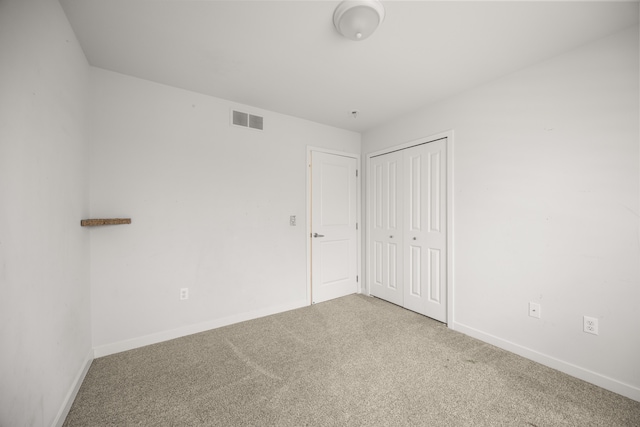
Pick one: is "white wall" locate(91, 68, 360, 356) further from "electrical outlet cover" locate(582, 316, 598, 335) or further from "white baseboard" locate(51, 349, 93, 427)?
"electrical outlet cover" locate(582, 316, 598, 335)

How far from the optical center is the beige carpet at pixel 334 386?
4.91 ft

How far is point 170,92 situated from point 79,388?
8.21ft

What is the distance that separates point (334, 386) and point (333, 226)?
2101 millimetres

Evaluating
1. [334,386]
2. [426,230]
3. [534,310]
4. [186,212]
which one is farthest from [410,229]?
[186,212]

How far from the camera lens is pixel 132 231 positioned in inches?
89.3

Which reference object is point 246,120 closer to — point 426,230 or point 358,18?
point 358,18

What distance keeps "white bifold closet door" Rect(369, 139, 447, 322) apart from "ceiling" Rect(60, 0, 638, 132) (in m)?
0.84

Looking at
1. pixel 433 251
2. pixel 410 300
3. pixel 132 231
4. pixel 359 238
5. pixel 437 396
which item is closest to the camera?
pixel 437 396

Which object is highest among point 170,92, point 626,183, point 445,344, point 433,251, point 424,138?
point 170,92

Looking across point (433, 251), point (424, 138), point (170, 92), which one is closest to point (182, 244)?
point (170, 92)

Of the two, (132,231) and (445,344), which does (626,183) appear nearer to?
(445,344)

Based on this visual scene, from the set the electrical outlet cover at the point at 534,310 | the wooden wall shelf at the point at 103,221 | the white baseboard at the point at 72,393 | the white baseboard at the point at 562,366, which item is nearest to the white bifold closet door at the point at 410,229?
the white baseboard at the point at 562,366

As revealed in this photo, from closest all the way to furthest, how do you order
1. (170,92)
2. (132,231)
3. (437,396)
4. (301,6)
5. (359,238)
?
(301,6)
(437,396)
(132,231)
(170,92)
(359,238)

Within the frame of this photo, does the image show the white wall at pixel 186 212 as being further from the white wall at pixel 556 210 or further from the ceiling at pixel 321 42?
the white wall at pixel 556 210
